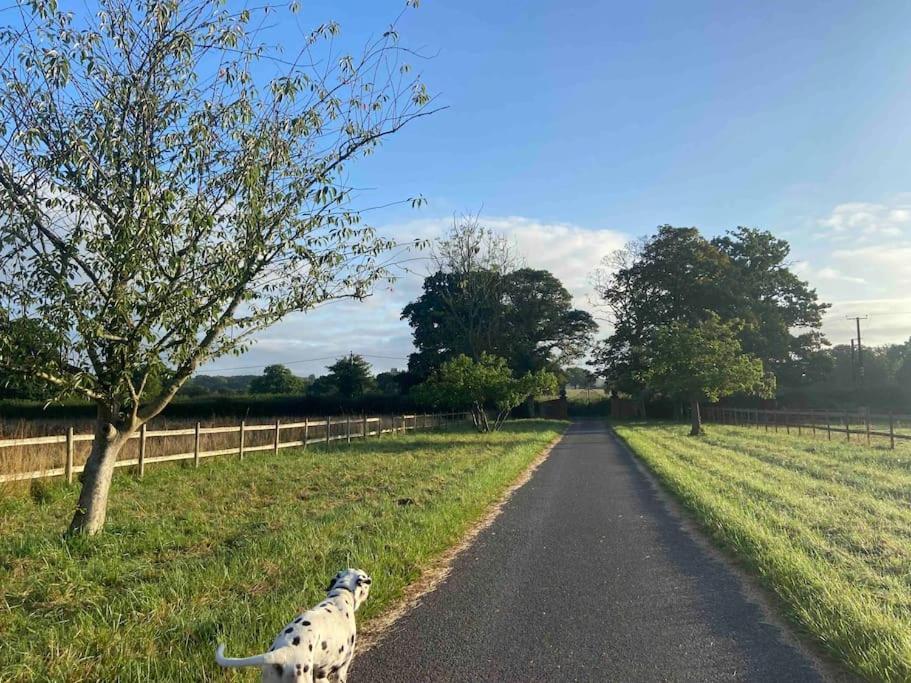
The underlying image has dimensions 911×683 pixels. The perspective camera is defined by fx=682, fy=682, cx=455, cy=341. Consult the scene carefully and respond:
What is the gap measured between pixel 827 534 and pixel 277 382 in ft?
238

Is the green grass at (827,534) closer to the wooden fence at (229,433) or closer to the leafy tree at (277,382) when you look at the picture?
the wooden fence at (229,433)

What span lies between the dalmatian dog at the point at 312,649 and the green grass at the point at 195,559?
788 mm

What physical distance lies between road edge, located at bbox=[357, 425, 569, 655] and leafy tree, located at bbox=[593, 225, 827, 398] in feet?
145

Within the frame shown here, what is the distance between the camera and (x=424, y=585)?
672 centimetres

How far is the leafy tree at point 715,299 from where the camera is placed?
2114 inches

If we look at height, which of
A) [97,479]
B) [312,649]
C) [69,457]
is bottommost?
[312,649]

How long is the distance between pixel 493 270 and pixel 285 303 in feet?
120

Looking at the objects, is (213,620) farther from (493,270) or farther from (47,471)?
(493,270)

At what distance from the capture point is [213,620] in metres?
5.16

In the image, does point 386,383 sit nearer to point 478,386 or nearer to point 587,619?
point 478,386

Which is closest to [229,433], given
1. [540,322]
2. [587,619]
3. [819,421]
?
[587,619]

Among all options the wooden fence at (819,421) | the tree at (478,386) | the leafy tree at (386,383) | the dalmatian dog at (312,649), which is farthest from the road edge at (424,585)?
the leafy tree at (386,383)

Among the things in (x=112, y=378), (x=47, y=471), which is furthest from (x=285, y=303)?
(x=47, y=471)

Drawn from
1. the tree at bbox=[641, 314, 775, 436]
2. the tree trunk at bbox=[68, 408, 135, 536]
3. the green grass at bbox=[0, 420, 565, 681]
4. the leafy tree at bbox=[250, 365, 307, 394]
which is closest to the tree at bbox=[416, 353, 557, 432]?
the tree at bbox=[641, 314, 775, 436]
